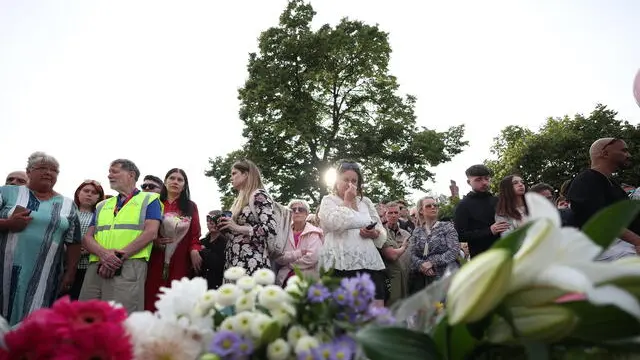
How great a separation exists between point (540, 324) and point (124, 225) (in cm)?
421

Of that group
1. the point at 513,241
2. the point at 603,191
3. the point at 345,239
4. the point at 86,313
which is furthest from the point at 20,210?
the point at 603,191

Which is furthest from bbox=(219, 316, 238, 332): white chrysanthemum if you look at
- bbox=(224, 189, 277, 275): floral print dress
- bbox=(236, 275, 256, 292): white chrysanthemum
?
bbox=(224, 189, 277, 275): floral print dress

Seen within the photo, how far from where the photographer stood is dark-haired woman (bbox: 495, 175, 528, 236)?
16.4ft

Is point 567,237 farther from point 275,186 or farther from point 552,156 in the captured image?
Result: point 552,156

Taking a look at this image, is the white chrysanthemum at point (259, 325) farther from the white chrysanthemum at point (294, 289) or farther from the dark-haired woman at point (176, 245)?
the dark-haired woman at point (176, 245)

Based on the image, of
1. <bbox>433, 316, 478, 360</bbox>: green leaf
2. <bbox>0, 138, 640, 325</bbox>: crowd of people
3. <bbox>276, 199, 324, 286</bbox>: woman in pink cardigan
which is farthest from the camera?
<bbox>276, 199, 324, 286</bbox>: woman in pink cardigan

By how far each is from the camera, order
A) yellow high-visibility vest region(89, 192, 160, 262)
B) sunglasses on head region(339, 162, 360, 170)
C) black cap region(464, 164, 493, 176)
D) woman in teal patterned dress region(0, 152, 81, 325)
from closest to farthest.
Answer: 1. woman in teal patterned dress region(0, 152, 81, 325)
2. yellow high-visibility vest region(89, 192, 160, 262)
3. sunglasses on head region(339, 162, 360, 170)
4. black cap region(464, 164, 493, 176)

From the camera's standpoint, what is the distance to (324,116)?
2377cm

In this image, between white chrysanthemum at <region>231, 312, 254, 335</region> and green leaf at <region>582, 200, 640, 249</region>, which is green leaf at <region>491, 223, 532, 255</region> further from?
white chrysanthemum at <region>231, 312, 254, 335</region>

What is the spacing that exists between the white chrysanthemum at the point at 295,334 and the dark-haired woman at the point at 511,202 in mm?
4441

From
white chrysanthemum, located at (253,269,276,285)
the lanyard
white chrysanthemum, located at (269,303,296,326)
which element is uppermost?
the lanyard

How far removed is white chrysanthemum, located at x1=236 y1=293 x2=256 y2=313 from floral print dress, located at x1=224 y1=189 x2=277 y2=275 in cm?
371

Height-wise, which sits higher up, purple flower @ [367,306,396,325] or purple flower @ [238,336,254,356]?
purple flower @ [367,306,396,325]

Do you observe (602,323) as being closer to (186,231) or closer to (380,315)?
(380,315)
